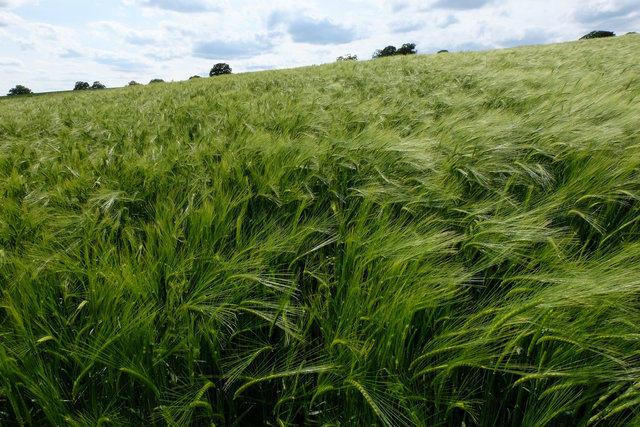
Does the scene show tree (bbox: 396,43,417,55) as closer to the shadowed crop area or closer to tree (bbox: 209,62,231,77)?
tree (bbox: 209,62,231,77)

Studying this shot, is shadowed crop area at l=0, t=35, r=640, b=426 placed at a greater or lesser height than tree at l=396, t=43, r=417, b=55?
lesser

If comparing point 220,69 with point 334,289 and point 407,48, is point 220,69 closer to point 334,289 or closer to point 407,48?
point 407,48

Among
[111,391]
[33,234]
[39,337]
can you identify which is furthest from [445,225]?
[33,234]

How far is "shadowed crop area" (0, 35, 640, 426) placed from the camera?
30.9 inches

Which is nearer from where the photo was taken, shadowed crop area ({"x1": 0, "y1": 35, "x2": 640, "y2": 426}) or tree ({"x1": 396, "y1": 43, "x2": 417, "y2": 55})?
shadowed crop area ({"x1": 0, "y1": 35, "x2": 640, "y2": 426})

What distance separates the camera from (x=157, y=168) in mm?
1890

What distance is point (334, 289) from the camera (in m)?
1.16

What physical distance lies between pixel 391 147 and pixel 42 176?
2199 millimetres

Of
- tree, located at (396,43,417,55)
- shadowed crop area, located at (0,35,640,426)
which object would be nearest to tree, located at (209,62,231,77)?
tree, located at (396,43,417,55)

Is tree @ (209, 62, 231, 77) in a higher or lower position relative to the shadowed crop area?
higher

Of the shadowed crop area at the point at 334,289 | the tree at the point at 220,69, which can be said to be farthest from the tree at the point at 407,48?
the shadowed crop area at the point at 334,289

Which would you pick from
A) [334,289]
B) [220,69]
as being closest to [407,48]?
[220,69]

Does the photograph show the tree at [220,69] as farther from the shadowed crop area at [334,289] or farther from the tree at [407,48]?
the shadowed crop area at [334,289]

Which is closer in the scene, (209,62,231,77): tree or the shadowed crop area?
the shadowed crop area
